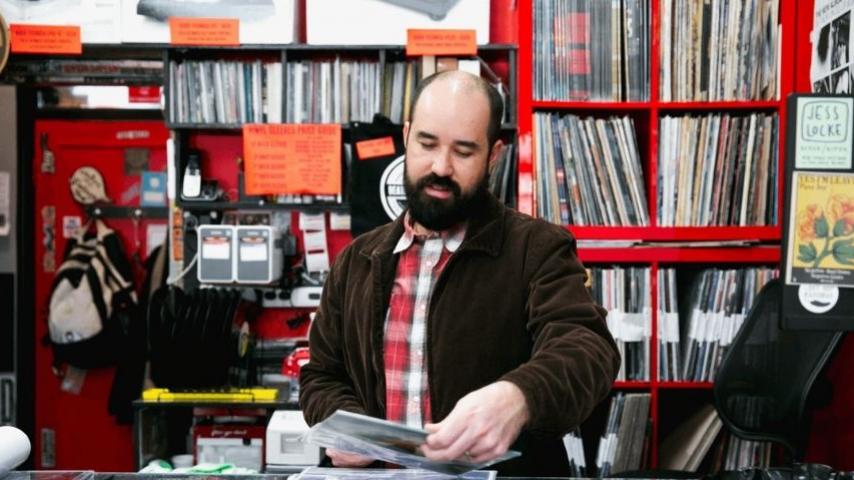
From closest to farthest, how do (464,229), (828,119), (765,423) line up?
(464,229) → (828,119) → (765,423)

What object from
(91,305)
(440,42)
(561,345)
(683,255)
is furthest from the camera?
(91,305)

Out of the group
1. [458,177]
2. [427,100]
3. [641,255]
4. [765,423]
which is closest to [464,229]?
[458,177]

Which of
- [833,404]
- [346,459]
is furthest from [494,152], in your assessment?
[833,404]

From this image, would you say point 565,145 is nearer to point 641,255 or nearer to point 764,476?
point 641,255

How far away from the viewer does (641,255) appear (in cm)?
297

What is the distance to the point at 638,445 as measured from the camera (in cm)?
296

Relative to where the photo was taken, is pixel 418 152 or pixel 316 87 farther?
pixel 316 87

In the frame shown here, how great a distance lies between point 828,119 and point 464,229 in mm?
928

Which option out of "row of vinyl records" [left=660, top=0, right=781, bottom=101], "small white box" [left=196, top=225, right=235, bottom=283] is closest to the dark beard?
"row of vinyl records" [left=660, top=0, right=781, bottom=101]

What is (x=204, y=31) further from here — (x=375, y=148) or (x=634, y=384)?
(x=634, y=384)

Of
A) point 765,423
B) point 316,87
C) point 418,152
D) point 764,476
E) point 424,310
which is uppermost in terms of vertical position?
point 316,87

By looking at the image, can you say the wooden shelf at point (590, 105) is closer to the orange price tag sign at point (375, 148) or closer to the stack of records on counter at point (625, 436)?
Result: the orange price tag sign at point (375, 148)

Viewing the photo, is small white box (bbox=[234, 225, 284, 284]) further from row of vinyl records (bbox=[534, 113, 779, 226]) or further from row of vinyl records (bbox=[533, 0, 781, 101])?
row of vinyl records (bbox=[533, 0, 781, 101])

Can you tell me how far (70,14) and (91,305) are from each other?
5.36ft
